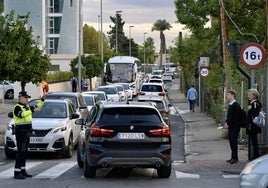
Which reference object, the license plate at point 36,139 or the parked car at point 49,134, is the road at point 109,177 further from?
the license plate at point 36,139

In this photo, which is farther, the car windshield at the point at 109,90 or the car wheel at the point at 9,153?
the car windshield at the point at 109,90

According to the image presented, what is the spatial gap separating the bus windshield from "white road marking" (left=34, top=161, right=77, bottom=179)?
4218 centimetres

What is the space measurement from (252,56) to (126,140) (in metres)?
5.00

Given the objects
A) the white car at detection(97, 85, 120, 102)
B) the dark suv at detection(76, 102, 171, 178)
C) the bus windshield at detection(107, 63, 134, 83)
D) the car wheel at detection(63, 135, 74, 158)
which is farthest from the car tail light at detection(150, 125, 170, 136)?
the bus windshield at detection(107, 63, 134, 83)

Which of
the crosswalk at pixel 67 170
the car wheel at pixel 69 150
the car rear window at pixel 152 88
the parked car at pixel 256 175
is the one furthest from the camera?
the car rear window at pixel 152 88

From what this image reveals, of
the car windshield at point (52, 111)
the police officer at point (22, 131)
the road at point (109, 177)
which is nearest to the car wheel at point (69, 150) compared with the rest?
the road at point (109, 177)

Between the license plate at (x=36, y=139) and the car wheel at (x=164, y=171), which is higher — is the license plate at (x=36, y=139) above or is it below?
above

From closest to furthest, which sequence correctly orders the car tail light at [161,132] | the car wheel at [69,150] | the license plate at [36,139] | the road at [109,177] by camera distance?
the road at [109,177]
the car tail light at [161,132]
the license plate at [36,139]
the car wheel at [69,150]

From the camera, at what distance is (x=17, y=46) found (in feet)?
87.8

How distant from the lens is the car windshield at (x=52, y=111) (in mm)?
18494

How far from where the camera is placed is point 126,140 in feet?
42.1

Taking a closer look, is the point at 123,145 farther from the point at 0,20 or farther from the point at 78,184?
the point at 0,20

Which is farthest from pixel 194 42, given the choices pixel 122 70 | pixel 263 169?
pixel 263 169

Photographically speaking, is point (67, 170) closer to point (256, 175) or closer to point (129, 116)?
point (129, 116)
